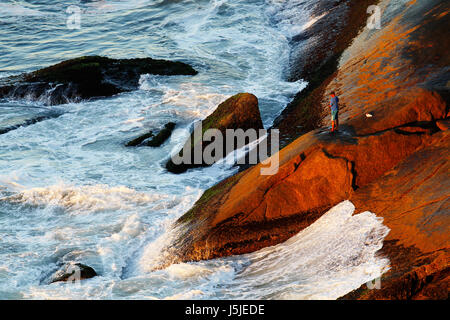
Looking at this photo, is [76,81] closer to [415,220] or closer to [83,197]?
[83,197]

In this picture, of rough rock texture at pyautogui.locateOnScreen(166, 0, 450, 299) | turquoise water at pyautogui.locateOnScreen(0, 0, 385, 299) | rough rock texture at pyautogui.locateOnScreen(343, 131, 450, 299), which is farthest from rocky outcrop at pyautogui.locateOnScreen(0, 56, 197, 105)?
rough rock texture at pyautogui.locateOnScreen(343, 131, 450, 299)

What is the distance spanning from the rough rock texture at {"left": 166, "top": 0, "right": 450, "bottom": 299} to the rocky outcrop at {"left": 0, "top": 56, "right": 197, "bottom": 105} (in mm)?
10242

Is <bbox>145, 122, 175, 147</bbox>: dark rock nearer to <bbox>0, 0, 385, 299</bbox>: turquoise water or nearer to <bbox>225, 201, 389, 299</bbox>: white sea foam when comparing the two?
<bbox>0, 0, 385, 299</bbox>: turquoise water

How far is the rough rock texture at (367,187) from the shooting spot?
8.71 m

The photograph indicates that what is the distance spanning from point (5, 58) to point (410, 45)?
20.3 m

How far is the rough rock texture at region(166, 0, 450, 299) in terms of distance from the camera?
8.71 metres

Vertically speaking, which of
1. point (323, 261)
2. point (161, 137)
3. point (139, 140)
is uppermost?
point (323, 261)

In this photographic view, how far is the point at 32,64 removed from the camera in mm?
26266

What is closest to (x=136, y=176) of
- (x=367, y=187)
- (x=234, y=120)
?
(x=234, y=120)

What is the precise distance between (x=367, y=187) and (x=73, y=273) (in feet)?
19.1

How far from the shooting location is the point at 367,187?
1041 centimetres

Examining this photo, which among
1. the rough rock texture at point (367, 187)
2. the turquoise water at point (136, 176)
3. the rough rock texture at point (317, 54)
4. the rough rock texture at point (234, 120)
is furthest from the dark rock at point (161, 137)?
→ the rough rock texture at point (367, 187)

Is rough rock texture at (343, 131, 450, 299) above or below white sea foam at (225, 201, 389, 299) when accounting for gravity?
above

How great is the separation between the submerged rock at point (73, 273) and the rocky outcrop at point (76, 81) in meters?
11.3
